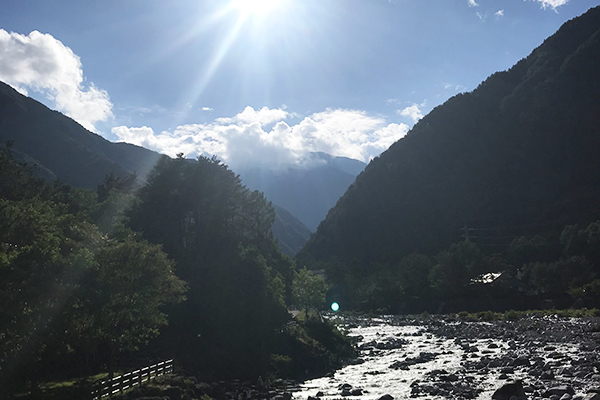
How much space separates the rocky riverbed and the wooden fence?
33.7 feet

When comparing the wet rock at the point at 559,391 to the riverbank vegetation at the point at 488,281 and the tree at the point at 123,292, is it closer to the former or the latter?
the tree at the point at 123,292

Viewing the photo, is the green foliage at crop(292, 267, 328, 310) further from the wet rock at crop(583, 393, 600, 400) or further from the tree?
the wet rock at crop(583, 393, 600, 400)

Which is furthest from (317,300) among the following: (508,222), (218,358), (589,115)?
(589,115)

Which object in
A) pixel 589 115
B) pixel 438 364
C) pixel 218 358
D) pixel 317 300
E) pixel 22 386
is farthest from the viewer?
pixel 589 115

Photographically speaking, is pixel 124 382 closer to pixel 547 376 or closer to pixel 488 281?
pixel 547 376

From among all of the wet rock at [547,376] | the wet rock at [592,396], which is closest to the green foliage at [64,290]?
the wet rock at [592,396]

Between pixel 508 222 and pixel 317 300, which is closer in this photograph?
pixel 317 300

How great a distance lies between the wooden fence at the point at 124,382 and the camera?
2367 cm

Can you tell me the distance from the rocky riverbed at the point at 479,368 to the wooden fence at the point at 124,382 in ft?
33.7

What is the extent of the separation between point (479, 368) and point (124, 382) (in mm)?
26198

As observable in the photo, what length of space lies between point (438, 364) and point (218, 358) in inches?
817

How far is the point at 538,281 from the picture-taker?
95812 mm

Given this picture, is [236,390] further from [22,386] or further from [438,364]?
[438,364]

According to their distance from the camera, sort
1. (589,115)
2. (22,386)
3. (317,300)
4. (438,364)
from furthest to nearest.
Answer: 1. (589,115)
2. (317,300)
3. (438,364)
4. (22,386)
